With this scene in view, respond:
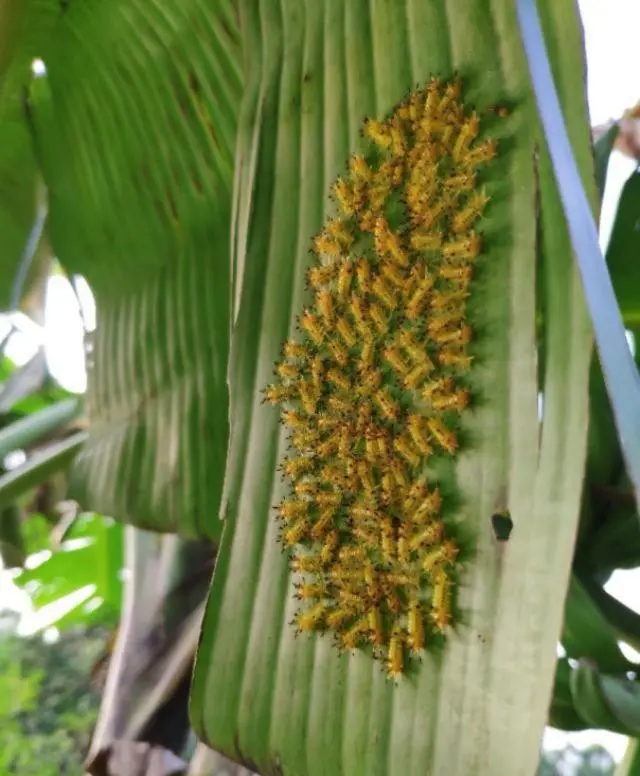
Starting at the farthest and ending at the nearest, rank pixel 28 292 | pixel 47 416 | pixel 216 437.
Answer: pixel 28 292 → pixel 47 416 → pixel 216 437

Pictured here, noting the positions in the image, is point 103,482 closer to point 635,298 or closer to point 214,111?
point 214,111

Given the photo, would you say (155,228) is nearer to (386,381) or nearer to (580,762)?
(386,381)

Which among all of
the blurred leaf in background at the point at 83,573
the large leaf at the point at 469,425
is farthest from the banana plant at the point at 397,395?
the blurred leaf in background at the point at 83,573

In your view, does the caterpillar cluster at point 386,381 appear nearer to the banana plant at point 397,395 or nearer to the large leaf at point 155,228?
the banana plant at point 397,395

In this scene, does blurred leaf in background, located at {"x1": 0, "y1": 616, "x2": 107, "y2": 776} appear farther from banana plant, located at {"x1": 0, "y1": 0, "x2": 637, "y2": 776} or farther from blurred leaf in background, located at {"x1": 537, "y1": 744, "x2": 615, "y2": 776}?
banana plant, located at {"x1": 0, "y1": 0, "x2": 637, "y2": 776}

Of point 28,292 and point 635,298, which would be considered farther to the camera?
point 28,292

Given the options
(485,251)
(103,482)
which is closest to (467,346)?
(485,251)
